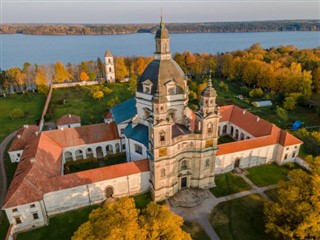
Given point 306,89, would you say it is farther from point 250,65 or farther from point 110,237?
point 110,237

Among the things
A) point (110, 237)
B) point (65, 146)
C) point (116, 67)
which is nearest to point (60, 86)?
point (116, 67)

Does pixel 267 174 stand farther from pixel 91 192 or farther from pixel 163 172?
pixel 91 192

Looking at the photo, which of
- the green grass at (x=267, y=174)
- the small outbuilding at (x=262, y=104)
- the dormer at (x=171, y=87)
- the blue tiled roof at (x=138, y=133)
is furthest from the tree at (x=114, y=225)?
the small outbuilding at (x=262, y=104)

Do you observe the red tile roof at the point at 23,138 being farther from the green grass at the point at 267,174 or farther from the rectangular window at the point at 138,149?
the green grass at the point at 267,174

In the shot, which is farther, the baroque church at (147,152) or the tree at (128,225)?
the baroque church at (147,152)

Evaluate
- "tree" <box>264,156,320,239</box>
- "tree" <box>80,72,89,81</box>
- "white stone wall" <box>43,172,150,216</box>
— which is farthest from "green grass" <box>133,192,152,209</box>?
"tree" <box>80,72,89,81</box>

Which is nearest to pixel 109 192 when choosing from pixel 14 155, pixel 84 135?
pixel 84 135

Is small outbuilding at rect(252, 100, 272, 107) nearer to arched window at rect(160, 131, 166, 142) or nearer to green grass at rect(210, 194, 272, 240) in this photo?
green grass at rect(210, 194, 272, 240)

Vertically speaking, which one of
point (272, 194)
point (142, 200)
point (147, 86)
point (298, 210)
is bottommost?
point (272, 194)
